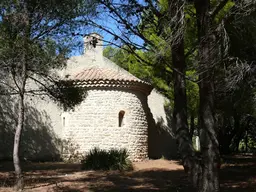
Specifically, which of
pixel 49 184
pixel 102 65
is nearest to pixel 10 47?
pixel 49 184

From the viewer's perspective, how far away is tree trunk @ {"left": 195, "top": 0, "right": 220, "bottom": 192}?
260 inches

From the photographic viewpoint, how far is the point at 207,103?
6863 mm

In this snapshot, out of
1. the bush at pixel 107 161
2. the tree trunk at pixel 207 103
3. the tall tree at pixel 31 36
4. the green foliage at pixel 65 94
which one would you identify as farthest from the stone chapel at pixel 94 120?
the tree trunk at pixel 207 103

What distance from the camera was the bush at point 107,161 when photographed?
44.6 feet

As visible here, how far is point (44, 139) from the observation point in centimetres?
1728

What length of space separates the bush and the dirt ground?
0.41 m

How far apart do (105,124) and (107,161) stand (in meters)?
2.63

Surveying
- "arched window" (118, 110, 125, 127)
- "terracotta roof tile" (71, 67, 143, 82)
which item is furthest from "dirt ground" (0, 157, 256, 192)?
"terracotta roof tile" (71, 67, 143, 82)

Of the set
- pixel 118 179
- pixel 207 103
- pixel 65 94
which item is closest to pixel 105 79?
pixel 65 94

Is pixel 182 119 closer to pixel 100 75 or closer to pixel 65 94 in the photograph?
pixel 65 94

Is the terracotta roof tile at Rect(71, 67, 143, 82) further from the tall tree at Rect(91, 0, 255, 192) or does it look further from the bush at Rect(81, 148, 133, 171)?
the tall tree at Rect(91, 0, 255, 192)

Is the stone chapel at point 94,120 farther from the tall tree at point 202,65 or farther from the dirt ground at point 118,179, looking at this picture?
the tall tree at point 202,65

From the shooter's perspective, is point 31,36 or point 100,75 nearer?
point 31,36

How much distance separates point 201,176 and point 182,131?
1.20 meters
